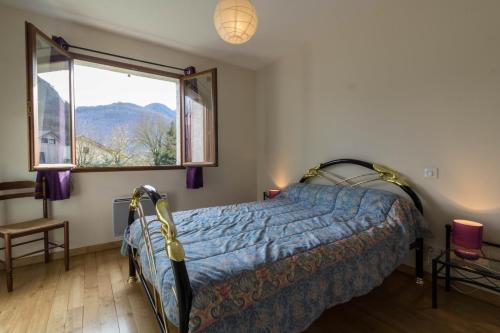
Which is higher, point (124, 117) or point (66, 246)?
point (124, 117)

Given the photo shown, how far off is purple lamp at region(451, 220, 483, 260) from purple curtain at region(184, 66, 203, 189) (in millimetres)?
2812

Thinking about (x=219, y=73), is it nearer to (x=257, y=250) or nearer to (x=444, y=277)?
(x=257, y=250)

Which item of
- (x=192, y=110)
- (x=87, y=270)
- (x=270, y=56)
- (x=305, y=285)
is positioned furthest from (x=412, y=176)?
(x=87, y=270)

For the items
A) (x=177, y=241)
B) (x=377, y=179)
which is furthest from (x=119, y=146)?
(x=377, y=179)

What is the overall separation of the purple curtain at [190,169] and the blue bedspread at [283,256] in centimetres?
104

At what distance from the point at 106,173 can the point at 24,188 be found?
75cm

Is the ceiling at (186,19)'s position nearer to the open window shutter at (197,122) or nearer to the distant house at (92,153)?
the open window shutter at (197,122)

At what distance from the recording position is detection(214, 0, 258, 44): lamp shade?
1587mm

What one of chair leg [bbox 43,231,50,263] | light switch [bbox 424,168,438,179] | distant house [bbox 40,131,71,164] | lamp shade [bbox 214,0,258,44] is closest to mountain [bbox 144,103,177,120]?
distant house [bbox 40,131,71,164]

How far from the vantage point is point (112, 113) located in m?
3.17

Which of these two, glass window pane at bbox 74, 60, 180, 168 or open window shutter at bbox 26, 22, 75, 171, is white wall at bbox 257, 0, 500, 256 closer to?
glass window pane at bbox 74, 60, 180, 168

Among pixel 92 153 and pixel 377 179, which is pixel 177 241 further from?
pixel 92 153

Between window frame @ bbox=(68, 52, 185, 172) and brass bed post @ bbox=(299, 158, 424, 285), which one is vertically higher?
window frame @ bbox=(68, 52, 185, 172)

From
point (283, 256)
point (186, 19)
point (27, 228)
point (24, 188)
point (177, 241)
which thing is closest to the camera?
point (177, 241)
